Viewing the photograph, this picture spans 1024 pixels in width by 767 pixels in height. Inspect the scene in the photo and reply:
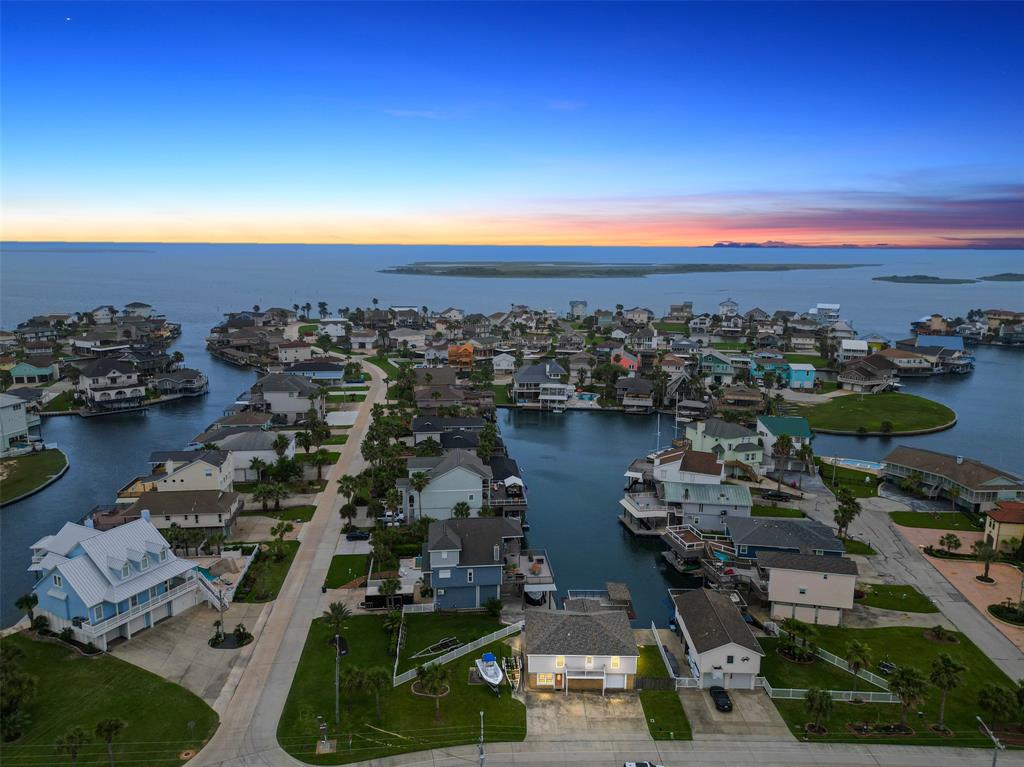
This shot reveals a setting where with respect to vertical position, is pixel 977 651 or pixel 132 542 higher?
pixel 132 542

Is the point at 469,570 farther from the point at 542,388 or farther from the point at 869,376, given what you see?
the point at 869,376

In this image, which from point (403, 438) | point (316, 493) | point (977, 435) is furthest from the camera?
point (977, 435)

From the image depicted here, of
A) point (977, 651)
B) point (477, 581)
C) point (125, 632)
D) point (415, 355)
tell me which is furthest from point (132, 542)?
point (415, 355)

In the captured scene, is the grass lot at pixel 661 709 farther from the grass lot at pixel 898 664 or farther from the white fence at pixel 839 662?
the white fence at pixel 839 662

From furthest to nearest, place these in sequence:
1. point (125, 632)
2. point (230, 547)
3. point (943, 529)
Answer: point (943, 529), point (230, 547), point (125, 632)

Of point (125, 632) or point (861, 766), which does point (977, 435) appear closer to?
point (861, 766)

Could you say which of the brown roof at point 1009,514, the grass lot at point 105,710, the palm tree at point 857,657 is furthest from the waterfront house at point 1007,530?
the grass lot at point 105,710

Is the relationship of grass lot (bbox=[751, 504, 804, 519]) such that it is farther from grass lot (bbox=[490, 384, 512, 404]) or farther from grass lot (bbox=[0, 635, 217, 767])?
grass lot (bbox=[490, 384, 512, 404])
